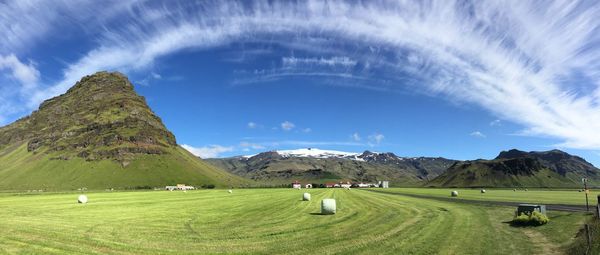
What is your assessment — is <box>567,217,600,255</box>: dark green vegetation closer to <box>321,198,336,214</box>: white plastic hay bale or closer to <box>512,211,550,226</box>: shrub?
<box>512,211,550,226</box>: shrub

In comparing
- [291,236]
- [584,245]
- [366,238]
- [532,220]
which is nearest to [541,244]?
[584,245]

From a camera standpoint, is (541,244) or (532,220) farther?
(532,220)

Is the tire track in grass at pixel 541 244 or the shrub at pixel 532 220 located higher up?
the shrub at pixel 532 220

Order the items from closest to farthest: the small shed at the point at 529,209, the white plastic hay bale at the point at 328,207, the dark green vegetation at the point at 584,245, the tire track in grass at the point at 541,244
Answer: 1. the dark green vegetation at the point at 584,245
2. the tire track in grass at the point at 541,244
3. the small shed at the point at 529,209
4. the white plastic hay bale at the point at 328,207

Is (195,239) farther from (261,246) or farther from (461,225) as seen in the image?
(461,225)

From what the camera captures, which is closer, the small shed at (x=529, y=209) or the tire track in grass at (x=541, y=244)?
the tire track in grass at (x=541, y=244)

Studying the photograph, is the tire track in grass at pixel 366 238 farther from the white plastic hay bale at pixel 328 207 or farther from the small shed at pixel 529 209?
the small shed at pixel 529 209

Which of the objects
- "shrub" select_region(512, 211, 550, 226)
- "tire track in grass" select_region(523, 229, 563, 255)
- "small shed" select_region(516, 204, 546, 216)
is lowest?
"tire track in grass" select_region(523, 229, 563, 255)

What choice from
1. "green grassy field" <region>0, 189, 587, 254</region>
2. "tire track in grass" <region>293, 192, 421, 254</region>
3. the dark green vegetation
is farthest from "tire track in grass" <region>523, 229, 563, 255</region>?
"tire track in grass" <region>293, 192, 421, 254</region>

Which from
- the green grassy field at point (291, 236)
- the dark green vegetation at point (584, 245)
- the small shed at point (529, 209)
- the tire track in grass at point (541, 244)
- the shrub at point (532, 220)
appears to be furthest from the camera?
the small shed at point (529, 209)

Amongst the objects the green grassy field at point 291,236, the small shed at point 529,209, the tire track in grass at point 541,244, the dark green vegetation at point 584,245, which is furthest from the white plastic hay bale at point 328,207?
the dark green vegetation at point 584,245

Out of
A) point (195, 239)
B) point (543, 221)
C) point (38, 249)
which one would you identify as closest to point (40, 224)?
point (38, 249)

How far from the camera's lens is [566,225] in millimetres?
34656

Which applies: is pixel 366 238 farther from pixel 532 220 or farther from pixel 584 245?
pixel 532 220
